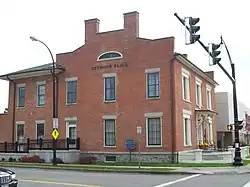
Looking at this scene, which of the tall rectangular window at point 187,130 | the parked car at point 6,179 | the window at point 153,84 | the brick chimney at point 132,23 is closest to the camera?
the parked car at point 6,179

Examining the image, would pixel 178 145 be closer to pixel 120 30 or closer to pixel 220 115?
pixel 120 30

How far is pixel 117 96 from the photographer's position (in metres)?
31.0

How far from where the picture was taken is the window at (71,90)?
3334 cm

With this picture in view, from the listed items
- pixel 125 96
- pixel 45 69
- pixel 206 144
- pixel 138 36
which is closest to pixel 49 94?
pixel 45 69

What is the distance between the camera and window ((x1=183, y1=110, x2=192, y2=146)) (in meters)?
31.1

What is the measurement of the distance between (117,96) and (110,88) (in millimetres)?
1074

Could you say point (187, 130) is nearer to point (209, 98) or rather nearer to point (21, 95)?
point (209, 98)

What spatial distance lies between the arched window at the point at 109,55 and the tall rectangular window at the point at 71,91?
3.29 metres

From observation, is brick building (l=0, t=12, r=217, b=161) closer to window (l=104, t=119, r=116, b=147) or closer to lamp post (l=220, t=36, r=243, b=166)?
window (l=104, t=119, r=116, b=147)

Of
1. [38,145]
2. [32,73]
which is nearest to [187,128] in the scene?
[38,145]

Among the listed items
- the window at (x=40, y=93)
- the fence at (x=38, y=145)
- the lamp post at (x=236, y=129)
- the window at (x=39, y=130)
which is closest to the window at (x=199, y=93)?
the lamp post at (x=236, y=129)

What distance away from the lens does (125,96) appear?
30641 mm

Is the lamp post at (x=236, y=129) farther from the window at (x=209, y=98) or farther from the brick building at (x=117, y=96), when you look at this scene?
the window at (x=209, y=98)

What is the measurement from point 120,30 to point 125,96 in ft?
17.9
